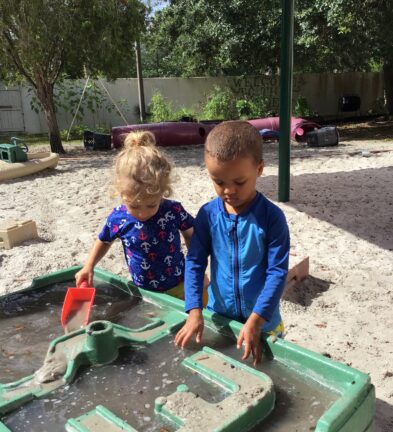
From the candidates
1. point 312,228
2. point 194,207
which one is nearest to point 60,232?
point 194,207

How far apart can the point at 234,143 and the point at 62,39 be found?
8212mm

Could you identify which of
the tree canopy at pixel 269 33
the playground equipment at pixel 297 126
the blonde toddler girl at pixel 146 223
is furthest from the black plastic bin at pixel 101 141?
the blonde toddler girl at pixel 146 223

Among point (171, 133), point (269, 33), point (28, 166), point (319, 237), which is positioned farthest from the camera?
point (269, 33)

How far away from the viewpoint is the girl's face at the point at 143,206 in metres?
1.94

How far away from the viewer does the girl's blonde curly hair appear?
1.91m

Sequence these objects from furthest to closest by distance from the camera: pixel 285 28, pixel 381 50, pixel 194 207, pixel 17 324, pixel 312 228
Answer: pixel 381 50
pixel 194 207
pixel 285 28
pixel 312 228
pixel 17 324

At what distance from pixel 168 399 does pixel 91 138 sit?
32.0 ft

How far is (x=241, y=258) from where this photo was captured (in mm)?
1619

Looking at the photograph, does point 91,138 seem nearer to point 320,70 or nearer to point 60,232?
point 60,232

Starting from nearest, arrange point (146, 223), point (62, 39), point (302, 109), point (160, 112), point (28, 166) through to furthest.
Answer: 1. point (146, 223)
2. point (28, 166)
3. point (62, 39)
4. point (160, 112)
5. point (302, 109)

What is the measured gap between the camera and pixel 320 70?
15609 millimetres

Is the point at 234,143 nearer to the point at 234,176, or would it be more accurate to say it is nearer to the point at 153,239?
the point at 234,176

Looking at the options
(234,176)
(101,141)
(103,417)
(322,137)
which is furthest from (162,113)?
(103,417)

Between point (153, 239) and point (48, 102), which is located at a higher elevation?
point (48, 102)
